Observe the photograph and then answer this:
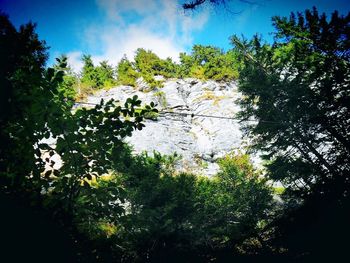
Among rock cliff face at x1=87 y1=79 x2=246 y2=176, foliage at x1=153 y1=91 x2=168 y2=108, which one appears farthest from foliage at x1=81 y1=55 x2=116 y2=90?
foliage at x1=153 y1=91 x2=168 y2=108

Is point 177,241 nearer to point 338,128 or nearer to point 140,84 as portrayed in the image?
point 338,128

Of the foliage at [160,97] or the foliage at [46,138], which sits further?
the foliage at [160,97]

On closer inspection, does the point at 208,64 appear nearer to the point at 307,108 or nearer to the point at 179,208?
the point at 307,108

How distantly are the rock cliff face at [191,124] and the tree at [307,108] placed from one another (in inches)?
644

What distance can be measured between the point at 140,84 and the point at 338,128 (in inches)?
1568

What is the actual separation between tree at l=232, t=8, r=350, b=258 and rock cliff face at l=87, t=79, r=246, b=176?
1635cm

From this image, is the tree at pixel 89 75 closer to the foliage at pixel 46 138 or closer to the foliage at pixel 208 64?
the foliage at pixel 208 64

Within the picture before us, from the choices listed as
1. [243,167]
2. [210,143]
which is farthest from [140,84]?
[243,167]

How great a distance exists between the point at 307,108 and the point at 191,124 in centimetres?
3059

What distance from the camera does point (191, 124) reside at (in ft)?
148

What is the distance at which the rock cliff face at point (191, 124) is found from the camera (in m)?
37.2

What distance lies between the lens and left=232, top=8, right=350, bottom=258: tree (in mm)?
11383

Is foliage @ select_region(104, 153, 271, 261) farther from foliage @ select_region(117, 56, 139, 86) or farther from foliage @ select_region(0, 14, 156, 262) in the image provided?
foliage @ select_region(117, 56, 139, 86)

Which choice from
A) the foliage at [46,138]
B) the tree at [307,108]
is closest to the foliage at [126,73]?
the tree at [307,108]
